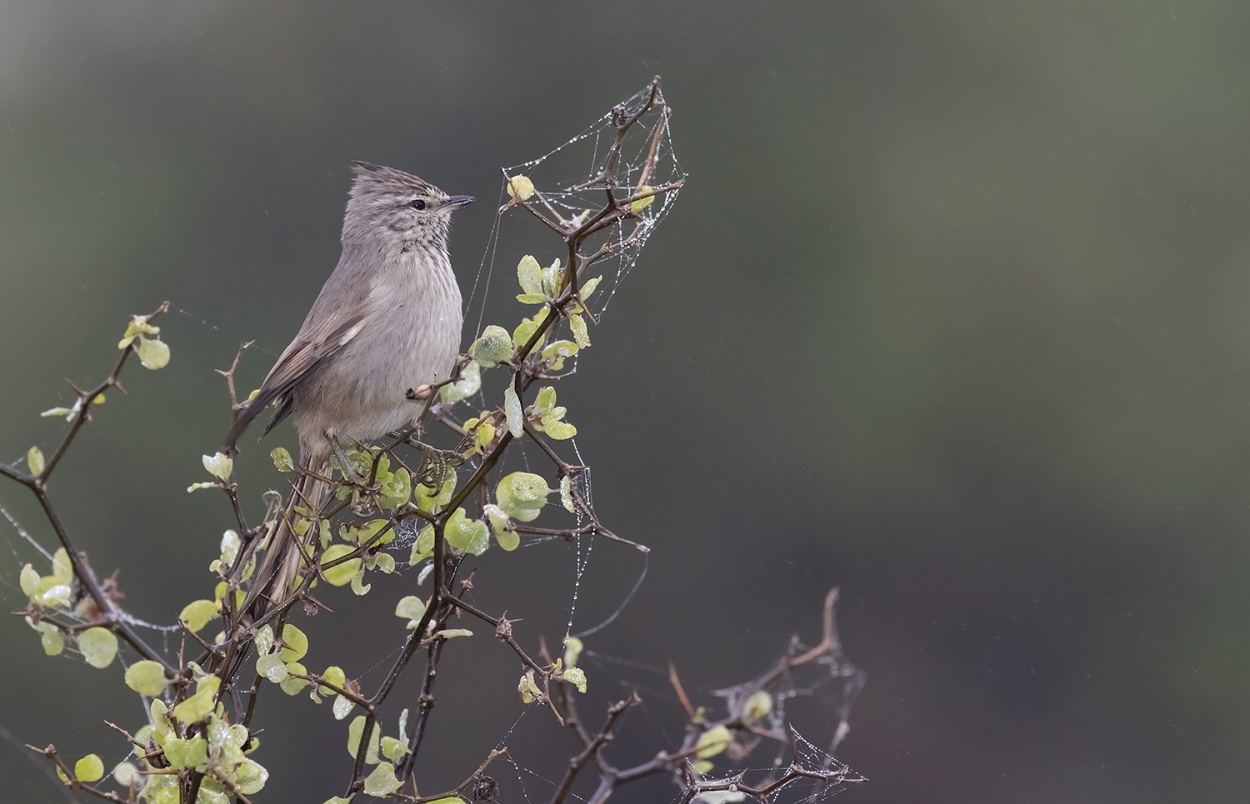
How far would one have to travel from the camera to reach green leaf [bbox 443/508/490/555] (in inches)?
85.5

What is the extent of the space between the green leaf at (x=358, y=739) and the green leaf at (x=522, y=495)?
39 cm

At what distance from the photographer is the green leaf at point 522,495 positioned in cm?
221

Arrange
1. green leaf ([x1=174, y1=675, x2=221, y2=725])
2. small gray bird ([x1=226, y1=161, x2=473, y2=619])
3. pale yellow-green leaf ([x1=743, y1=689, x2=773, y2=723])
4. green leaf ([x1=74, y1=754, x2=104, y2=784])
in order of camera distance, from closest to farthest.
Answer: pale yellow-green leaf ([x1=743, y1=689, x2=773, y2=723]) < green leaf ([x1=174, y1=675, x2=221, y2=725]) < green leaf ([x1=74, y1=754, x2=104, y2=784]) < small gray bird ([x1=226, y1=161, x2=473, y2=619])

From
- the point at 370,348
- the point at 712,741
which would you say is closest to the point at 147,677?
the point at 712,741

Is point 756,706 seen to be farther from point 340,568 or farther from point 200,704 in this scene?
point 340,568

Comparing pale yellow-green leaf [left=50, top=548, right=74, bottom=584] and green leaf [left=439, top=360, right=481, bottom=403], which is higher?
green leaf [left=439, top=360, right=481, bottom=403]

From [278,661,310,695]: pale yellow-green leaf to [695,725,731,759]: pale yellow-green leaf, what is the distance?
0.84 metres

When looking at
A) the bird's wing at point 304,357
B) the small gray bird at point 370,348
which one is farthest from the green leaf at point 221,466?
the bird's wing at point 304,357

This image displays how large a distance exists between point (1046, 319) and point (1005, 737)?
6538 mm

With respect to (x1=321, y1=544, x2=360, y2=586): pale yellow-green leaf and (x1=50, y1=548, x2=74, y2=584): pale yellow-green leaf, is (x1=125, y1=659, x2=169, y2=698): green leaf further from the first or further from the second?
(x1=321, y1=544, x2=360, y2=586): pale yellow-green leaf

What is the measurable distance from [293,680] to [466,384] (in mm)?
551

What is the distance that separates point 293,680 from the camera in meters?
2.21

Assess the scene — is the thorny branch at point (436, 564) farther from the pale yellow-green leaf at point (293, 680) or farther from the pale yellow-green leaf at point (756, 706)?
the pale yellow-green leaf at point (756, 706)

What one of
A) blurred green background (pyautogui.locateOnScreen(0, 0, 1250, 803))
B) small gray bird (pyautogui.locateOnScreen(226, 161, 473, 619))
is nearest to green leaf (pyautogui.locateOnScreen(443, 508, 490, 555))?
small gray bird (pyautogui.locateOnScreen(226, 161, 473, 619))
